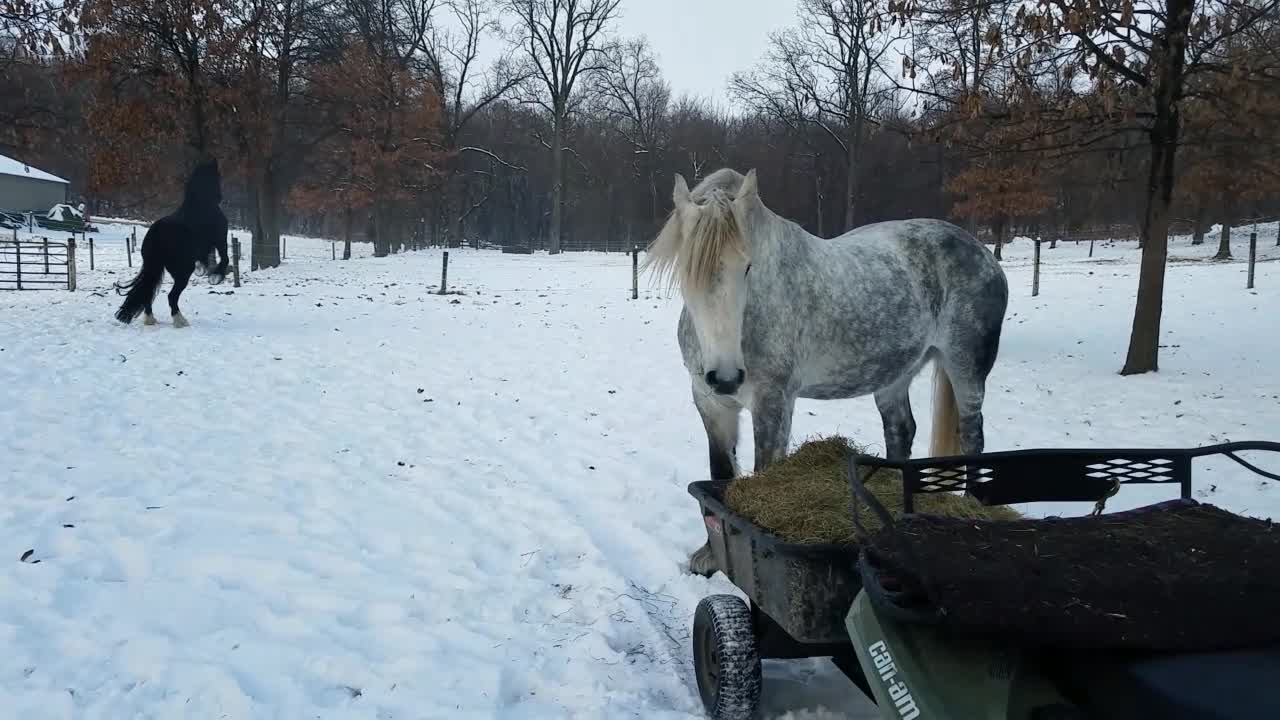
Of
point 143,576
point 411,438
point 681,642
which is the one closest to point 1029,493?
point 681,642

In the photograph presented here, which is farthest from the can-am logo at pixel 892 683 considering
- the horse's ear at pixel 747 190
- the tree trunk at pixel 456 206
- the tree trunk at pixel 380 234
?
the tree trunk at pixel 456 206

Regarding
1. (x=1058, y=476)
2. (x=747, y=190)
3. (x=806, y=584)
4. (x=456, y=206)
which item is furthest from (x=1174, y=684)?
(x=456, y=206)

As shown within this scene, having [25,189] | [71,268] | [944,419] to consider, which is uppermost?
[25,189]

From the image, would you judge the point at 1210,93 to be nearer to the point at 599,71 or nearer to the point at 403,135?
the point at 403,135

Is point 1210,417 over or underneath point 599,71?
underneath

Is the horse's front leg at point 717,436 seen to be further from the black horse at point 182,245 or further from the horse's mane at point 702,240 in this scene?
the black horse at point 182,245

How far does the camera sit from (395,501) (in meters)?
4.86

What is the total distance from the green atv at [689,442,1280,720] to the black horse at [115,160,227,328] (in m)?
11.2

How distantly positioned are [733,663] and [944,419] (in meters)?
2.76

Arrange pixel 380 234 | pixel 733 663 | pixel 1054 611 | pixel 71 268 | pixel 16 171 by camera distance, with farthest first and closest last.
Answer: pixel 16 171
pixel 380 234
pixel 71 268
pixel 733 663
pixel 1054 611

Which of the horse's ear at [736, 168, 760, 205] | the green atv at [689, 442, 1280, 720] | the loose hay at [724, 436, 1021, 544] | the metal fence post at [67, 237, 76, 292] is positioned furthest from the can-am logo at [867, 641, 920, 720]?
the metal fence post at [67, 237, 76, 292]

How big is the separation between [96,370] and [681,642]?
751cm

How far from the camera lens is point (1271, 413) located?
7.26m

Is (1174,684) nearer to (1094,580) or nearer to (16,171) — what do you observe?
(1094,580)
